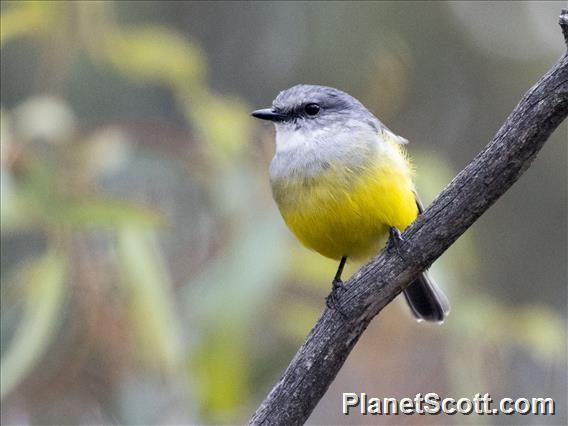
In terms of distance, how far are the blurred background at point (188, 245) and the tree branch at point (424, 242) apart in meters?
0.67

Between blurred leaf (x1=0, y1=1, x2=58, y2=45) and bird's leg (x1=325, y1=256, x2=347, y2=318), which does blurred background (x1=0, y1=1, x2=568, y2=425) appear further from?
bird's leg (x1=325, y1=256, x2=347, y2=318)

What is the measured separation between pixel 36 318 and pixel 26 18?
1.28 m

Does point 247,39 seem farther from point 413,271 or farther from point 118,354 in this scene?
point 413,271

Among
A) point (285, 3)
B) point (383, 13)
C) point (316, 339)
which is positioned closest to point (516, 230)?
point (383, 13)

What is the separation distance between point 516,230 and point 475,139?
0.55 meters

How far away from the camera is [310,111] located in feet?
12.0

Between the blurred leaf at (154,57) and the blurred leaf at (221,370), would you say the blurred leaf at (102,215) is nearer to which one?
the blurred leaf at (221,370)

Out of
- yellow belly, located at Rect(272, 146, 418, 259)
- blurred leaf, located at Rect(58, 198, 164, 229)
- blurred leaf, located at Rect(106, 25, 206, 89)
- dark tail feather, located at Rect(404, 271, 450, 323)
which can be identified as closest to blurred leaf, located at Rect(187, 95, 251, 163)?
blurred leaf, located at Rect(106, 25, 206, 89)

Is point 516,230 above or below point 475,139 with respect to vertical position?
below

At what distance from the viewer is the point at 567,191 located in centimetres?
530

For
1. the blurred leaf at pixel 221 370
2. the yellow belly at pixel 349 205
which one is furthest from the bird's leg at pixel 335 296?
the blurred leaf at pixel 221 370

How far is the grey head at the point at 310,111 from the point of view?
141 inches

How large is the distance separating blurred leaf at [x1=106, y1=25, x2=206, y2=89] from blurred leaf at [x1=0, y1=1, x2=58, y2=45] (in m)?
0.26

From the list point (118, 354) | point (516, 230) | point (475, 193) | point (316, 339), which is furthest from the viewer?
point (516, 230)
